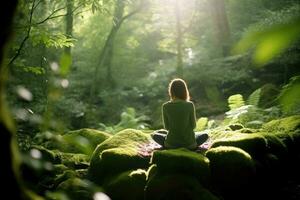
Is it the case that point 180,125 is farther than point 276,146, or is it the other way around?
point 276,146

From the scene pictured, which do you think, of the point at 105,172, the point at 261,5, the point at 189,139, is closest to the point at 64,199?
the point at 105,172

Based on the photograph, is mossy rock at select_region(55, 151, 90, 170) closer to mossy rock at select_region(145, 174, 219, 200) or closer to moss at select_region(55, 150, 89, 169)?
moss at select_region(55, 150, 89, 169)

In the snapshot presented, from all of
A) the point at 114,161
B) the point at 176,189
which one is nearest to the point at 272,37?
the point at 176,189

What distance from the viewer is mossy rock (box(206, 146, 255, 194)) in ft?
20.2

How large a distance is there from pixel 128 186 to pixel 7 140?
497cm

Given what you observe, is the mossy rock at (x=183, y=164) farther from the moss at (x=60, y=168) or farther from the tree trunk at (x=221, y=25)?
the tree trunk at (x=221, y=25)

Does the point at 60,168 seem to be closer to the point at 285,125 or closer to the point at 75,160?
the point at 75,160

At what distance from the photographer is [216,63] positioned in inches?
635

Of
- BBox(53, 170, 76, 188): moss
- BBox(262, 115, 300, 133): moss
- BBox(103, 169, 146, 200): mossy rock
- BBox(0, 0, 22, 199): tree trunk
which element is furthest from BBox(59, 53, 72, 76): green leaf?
BBox(262, 115, 300, 133): moss

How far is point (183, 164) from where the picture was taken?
5938 millimetres

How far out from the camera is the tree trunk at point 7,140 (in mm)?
1145

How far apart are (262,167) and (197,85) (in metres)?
10.0

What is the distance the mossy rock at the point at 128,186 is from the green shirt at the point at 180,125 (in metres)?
1.09

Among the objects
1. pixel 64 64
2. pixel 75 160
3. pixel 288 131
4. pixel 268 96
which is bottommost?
pixel 75 160
